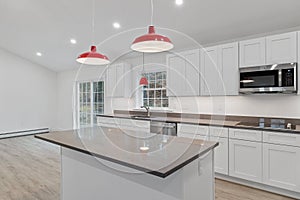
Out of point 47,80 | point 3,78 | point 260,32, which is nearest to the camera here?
point 260,32

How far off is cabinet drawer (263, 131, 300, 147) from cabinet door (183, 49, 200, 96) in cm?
139

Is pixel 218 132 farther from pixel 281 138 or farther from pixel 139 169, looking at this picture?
pixel 139 169

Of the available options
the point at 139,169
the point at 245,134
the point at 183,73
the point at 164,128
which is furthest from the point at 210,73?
the point at 139,169

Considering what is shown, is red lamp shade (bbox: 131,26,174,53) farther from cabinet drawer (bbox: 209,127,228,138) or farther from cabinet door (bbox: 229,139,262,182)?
cabinet door (bbox: 229,139,262,182)

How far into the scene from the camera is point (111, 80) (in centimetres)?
529

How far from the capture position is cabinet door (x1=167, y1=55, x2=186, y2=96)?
3.87 metres

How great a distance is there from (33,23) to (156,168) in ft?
15.5

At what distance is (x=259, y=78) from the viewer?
2986 millimetres

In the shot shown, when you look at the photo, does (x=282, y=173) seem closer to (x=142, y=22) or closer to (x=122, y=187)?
(x=122, y=187)

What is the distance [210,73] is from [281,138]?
152 centimetres

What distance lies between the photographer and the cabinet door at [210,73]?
341 cm

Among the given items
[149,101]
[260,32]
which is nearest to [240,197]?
[260,32]

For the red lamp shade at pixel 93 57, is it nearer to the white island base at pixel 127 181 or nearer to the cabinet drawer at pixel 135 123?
the white island base at pixel 127 181

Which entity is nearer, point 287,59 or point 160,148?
point 160,148
